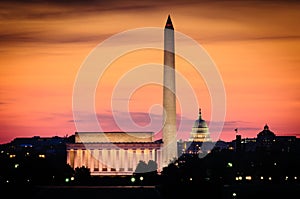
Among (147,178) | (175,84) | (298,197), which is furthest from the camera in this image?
(175,84)

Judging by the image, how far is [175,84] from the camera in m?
198

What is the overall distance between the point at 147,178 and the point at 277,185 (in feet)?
144

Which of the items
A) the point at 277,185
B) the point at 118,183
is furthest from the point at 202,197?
the point at 118,183

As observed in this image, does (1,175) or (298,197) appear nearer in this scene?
(298,197)

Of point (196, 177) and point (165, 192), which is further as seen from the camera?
point (196, 177)

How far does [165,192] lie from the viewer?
120562 mm

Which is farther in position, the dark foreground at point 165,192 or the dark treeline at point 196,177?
the dark treeline at point 196,177

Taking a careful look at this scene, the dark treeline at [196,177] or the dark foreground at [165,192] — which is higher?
the dark treeline at [196,177]

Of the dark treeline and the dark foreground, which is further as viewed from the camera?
the dark treeline

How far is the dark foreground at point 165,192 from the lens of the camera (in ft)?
363

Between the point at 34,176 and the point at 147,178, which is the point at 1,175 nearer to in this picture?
the point at 34,176

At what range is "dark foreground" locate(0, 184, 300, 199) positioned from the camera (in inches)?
4361

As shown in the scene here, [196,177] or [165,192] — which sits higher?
[196,177]

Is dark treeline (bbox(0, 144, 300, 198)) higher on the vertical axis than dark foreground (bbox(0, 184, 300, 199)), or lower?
higher
